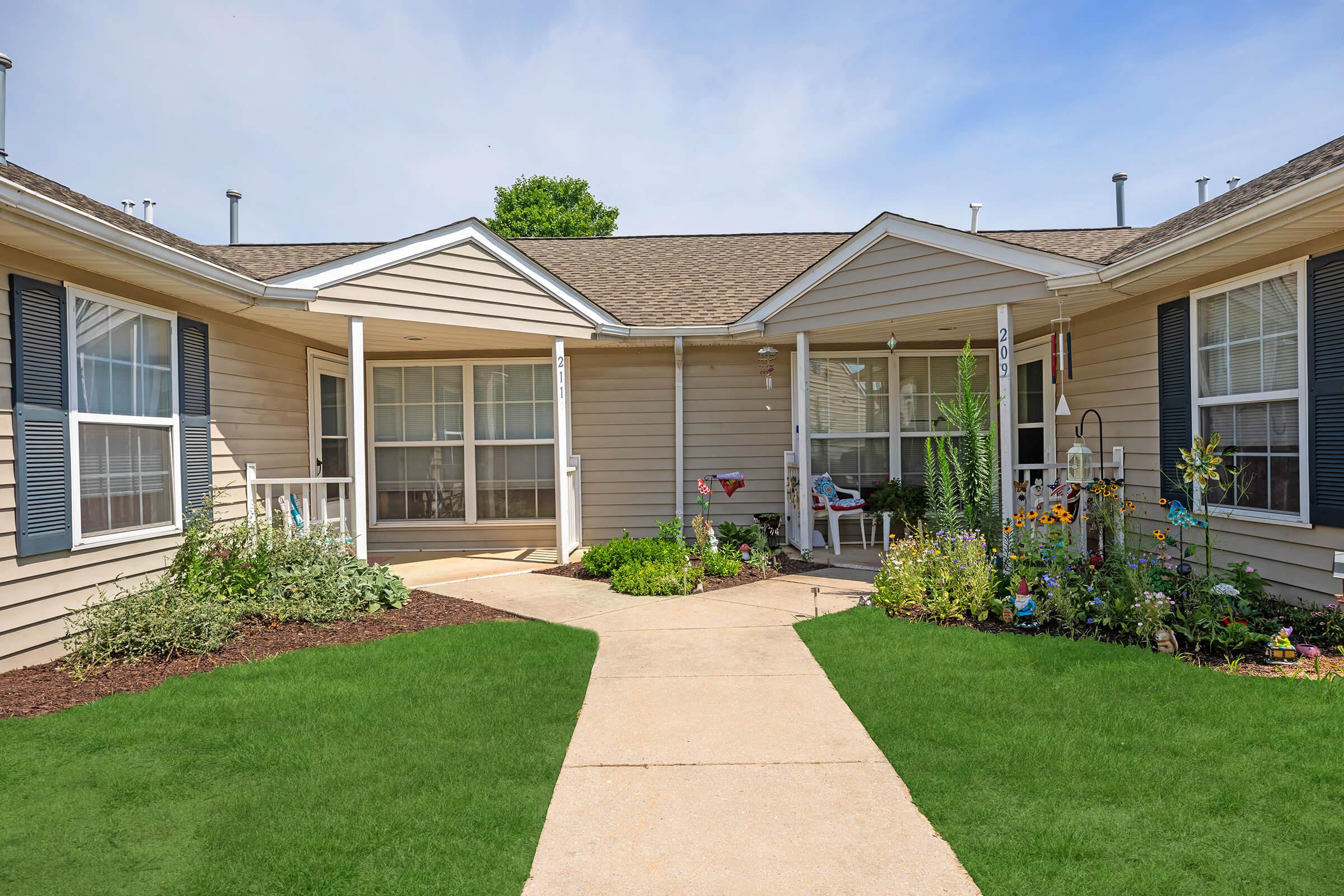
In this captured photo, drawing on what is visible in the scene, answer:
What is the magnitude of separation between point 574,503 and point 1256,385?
619cm

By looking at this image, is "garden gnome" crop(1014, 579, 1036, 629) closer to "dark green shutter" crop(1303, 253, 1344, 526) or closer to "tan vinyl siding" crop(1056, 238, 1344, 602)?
"tan vinyl siding" crop(1056, 238, 1344, 602)

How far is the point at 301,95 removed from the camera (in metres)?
9.94

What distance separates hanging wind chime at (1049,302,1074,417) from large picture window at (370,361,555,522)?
541 cm

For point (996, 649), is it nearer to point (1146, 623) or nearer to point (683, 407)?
point (1146, 623)

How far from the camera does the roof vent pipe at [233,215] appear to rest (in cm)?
1174

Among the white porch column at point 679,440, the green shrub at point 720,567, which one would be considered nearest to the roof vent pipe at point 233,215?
the white porch column at point 679,440

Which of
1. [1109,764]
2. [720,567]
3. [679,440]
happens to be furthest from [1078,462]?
[679,440]

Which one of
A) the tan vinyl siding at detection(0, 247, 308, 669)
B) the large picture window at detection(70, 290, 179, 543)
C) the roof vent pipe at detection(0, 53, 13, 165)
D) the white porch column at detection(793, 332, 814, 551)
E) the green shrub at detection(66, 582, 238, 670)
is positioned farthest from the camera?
the white porch column at detection(793, 332, 814, 551)

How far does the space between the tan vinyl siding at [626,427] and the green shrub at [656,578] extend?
1.99 metres

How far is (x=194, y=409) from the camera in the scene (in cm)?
567

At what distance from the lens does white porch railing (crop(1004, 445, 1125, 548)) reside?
236 inches

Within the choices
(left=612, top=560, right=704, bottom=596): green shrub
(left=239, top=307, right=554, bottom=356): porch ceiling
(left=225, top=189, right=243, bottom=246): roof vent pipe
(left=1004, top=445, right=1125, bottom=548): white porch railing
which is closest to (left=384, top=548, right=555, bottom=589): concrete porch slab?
(left=612, top=560, right=704, bottom=596): green shrub

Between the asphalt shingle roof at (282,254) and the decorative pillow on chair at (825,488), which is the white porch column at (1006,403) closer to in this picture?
the decorative pillow on chair at (825,488)

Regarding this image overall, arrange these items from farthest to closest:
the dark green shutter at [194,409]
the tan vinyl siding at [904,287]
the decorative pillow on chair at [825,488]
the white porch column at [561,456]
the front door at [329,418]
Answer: the decorative pillow on chair at [825,488]
the front door at [329,418]
the white porch column at [561,456]
the tan vinyl siding at [904,287]
the dark green shutter at [194,409]
